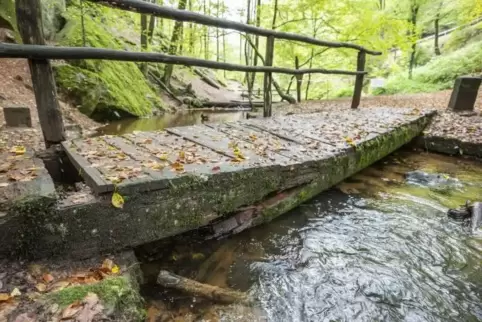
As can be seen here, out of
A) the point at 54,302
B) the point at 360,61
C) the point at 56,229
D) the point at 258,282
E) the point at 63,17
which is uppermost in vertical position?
the point at 63,17

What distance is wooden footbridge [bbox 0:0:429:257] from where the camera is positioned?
5.29 feet

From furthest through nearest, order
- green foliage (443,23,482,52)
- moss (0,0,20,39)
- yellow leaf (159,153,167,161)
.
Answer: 1. green foliage (443,23,482,52)
2. moss (0,0,20,39)
3. yellow leaf (159,153,167,161)

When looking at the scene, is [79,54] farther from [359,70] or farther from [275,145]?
[359,70]

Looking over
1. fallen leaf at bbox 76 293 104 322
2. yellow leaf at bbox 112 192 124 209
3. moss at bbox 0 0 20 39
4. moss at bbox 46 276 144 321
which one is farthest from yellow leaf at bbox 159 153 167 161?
moss at bbox 0 0 20 39

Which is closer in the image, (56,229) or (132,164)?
(56,229)

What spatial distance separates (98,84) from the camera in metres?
7.47

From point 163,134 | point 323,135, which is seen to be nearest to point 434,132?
point 323,135

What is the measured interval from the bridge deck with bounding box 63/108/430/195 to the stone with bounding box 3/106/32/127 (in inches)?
101

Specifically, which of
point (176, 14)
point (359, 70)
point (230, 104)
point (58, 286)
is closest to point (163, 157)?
point (58, 286)

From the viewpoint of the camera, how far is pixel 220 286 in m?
2.05

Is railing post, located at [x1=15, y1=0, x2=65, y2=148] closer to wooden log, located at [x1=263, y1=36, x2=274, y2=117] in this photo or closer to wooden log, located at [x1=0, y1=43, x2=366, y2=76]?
wooden log, located at [x1=0, y1=43, x2=366, y2=76]

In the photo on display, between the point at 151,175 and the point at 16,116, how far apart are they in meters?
3.85

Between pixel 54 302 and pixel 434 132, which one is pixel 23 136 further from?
pixel 434 132

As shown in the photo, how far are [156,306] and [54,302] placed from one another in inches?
26.2
